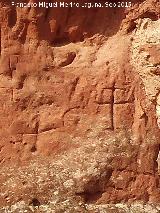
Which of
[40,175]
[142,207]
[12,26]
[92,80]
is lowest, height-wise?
[142,207]

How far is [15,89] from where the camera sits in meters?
9.80

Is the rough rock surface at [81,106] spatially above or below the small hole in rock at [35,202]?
above

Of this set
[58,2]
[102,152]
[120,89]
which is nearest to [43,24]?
[58,2]

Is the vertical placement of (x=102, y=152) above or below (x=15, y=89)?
below

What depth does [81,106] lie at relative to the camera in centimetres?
985

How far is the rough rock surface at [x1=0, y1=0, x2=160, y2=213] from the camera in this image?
370 inches

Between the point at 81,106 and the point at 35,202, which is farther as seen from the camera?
the point at 81,106

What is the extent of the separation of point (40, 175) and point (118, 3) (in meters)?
3.93

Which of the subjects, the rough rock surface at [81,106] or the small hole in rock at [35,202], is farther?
the rough rock surface at [81,106]

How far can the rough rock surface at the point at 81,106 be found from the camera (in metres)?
9.41

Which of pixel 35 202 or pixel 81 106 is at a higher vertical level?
pixel 81 106

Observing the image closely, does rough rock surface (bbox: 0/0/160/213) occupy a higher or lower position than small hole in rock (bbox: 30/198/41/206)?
higher

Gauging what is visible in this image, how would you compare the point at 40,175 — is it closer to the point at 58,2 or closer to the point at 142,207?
Result: the point at 142,207

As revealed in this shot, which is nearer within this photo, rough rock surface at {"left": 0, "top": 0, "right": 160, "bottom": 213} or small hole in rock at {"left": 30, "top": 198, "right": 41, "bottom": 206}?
small hole in rock at {"left": 30, "top": 198, "right": 41, "bottom": 206}
